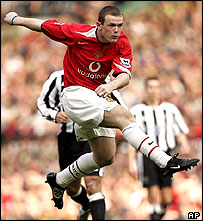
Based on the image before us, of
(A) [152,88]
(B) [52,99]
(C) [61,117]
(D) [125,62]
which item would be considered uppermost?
(A) [152,88]

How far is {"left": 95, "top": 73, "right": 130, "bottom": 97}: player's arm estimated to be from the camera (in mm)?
4227

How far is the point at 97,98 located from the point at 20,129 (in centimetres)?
505

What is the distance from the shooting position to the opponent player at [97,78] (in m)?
4.37

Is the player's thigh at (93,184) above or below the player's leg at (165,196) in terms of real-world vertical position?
above

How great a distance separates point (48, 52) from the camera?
31.1 feet

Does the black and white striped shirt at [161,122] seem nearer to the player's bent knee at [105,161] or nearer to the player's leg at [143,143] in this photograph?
the player's bent knee at [105,161]

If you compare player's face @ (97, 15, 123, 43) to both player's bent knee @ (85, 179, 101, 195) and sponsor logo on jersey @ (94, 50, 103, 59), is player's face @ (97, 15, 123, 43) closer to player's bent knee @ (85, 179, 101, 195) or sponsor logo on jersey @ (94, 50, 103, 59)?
Answer: sponsor logo on jersey @ (94, 50, 103, 59)

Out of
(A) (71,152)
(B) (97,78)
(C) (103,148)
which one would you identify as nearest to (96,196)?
(A) (71,152)

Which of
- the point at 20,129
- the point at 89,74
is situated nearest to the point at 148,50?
the point at 20,129

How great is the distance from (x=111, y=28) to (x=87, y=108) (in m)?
0.64

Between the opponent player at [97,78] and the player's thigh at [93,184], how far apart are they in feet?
2.43

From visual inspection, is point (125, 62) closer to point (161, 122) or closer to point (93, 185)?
point (93, 185)

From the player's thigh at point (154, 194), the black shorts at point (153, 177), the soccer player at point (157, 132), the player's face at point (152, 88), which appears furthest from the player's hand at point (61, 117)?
the player's thigh at point (154, 194)

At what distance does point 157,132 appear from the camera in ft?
22.8
